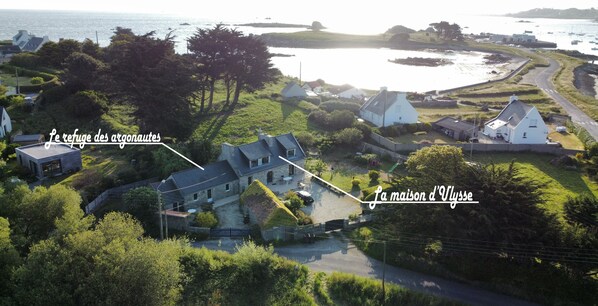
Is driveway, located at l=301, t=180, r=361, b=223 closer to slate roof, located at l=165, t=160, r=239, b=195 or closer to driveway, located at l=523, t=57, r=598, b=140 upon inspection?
slate roof, located at l=165, t=160, r=239, b=195

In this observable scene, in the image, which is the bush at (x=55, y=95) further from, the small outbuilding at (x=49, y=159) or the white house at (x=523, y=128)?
the white house at (x=523, y=128)

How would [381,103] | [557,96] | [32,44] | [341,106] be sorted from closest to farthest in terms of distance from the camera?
[381,103] → [341,106] → [557,96] → [32,44]

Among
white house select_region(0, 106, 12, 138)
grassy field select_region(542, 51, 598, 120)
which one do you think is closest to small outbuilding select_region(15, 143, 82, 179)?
white house select_region(0, 106, 12, 138)

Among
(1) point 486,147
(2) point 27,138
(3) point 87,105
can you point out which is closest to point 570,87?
(1) point 486,147

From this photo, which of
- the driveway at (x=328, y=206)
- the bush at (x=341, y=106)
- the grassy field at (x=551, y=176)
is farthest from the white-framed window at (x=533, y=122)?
the driveway at (x=328, y=206)

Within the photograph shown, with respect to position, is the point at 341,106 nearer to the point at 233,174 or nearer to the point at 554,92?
the point at 233,174

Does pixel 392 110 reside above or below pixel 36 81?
below

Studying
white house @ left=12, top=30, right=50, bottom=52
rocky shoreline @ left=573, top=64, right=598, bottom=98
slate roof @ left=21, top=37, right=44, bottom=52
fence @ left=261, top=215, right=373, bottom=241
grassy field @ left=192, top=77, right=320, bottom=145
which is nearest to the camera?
fence @ left=261, top=215, right=373, bottom=241
